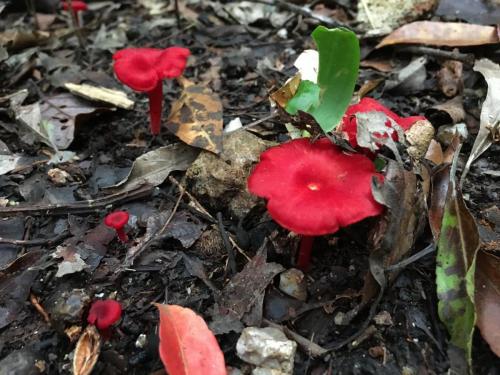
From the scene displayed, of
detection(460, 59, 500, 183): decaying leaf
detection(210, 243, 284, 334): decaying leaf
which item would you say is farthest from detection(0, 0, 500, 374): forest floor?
detection(460, 59, 500, 183): decaying leaf

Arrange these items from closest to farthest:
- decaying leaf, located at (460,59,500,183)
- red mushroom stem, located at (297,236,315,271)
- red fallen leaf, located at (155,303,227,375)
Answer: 1. red fallen leaf, located at (155,303,227,375)
2. red mushroom stem, located at (297,236,315,271)
3. decaying leaf, located at (460,59,500,183)

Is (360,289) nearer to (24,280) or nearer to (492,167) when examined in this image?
(492,167)

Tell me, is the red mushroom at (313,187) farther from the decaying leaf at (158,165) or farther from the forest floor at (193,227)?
the decaying leaf at (158,165)

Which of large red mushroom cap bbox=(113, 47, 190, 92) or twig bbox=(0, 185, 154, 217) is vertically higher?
large red mushroom cap bbox=(113, 47, 190, 92)

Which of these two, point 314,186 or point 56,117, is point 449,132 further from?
point 56,117

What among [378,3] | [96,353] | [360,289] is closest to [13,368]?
[96,353]

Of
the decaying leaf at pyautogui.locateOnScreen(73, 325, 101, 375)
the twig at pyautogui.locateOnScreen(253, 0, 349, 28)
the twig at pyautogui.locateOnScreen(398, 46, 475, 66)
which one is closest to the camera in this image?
the decaying leaf at pyautogui.locateOnScreen(73, 325, 101, 375)

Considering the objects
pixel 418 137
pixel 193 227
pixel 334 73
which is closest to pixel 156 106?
pixel 193 227

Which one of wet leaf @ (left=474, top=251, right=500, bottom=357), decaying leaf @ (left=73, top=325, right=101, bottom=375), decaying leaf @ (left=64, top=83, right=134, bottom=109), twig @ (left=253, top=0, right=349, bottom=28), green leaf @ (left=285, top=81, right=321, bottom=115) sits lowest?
decaying leaf @ (left=73, top=325, right=101, bottom=375)

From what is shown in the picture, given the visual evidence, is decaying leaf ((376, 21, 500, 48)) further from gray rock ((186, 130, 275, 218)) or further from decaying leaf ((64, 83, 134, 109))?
decaying leaf ((64, 83, 134, 109))

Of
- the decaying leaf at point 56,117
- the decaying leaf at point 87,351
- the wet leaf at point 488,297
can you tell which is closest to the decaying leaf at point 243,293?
the decaying leaf at point 87,351
